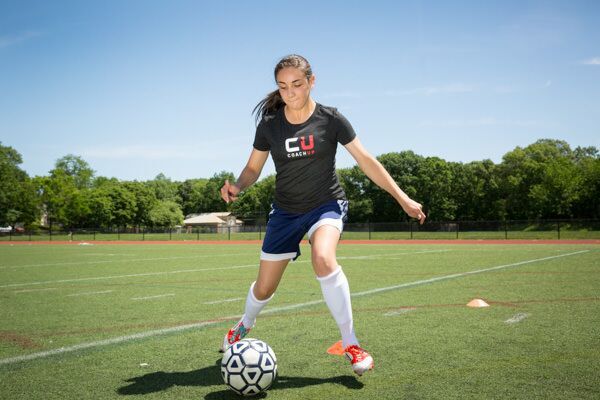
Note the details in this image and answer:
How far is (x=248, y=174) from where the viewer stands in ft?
14.8

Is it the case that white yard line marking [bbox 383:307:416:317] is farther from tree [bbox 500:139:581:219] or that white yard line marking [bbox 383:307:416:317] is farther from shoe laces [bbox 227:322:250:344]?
tree [bbox 500:139:581:219]

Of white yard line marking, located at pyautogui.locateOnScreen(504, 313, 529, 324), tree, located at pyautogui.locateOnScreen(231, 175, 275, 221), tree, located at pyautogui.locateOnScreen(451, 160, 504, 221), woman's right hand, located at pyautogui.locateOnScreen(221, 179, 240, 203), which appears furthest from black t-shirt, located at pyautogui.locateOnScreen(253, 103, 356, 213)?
tree, located at pyautogui.locateOnScreen(231, 175, 275, 221)

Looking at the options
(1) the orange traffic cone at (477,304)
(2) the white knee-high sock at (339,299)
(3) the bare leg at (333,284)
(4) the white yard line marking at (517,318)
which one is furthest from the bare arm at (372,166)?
(1) the orange traffic cone at (477,304)

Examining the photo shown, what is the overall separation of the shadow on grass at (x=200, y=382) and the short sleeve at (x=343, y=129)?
5.85ft

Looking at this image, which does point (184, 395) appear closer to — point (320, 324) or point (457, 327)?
point (320, 324)

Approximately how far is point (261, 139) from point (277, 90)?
426 millimetres

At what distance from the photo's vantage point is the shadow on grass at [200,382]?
3.37 m

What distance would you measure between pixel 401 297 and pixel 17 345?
5.04 meters

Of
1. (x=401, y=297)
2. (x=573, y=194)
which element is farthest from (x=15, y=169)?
(x=401, y=297)

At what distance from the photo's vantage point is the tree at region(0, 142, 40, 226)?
80.2 meters

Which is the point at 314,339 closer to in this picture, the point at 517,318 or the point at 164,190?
the point at 517,318

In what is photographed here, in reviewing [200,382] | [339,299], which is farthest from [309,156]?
[200,382]

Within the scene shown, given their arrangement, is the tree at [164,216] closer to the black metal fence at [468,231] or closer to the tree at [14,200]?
the tree at [14,200]

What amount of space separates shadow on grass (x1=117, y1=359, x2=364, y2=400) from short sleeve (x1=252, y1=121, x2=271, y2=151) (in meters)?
1.85
